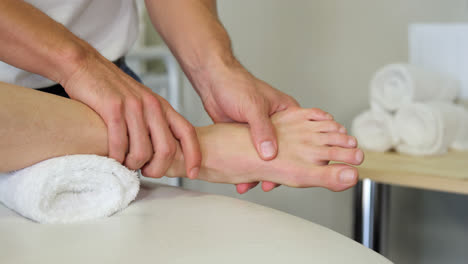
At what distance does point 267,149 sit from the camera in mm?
763

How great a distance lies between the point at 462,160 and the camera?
1289mm

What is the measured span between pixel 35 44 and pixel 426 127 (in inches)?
39.0

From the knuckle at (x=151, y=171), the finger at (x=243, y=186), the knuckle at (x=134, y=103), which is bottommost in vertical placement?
the finger at (x=243, y=186)

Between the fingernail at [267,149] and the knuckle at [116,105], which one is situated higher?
the knuckle at [116,105]

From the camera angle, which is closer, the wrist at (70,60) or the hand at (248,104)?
the wrist at (70,60)

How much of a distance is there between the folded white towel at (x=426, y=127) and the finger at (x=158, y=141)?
85 cm

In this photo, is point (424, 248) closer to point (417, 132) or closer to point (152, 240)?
point (417, 132)

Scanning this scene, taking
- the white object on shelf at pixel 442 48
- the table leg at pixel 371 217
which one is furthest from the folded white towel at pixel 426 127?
the white object on shelf at pixel 442 48

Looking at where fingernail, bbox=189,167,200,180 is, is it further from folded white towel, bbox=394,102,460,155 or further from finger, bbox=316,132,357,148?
folded white towel, bbox=394,102,460,155

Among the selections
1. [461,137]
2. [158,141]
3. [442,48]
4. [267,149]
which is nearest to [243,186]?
[267,149]

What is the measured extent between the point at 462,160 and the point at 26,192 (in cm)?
105

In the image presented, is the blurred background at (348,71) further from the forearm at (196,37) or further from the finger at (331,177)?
the finger at (331,177)

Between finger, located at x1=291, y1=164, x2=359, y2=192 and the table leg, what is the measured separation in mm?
591

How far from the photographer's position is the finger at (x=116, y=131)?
25.0 inches
